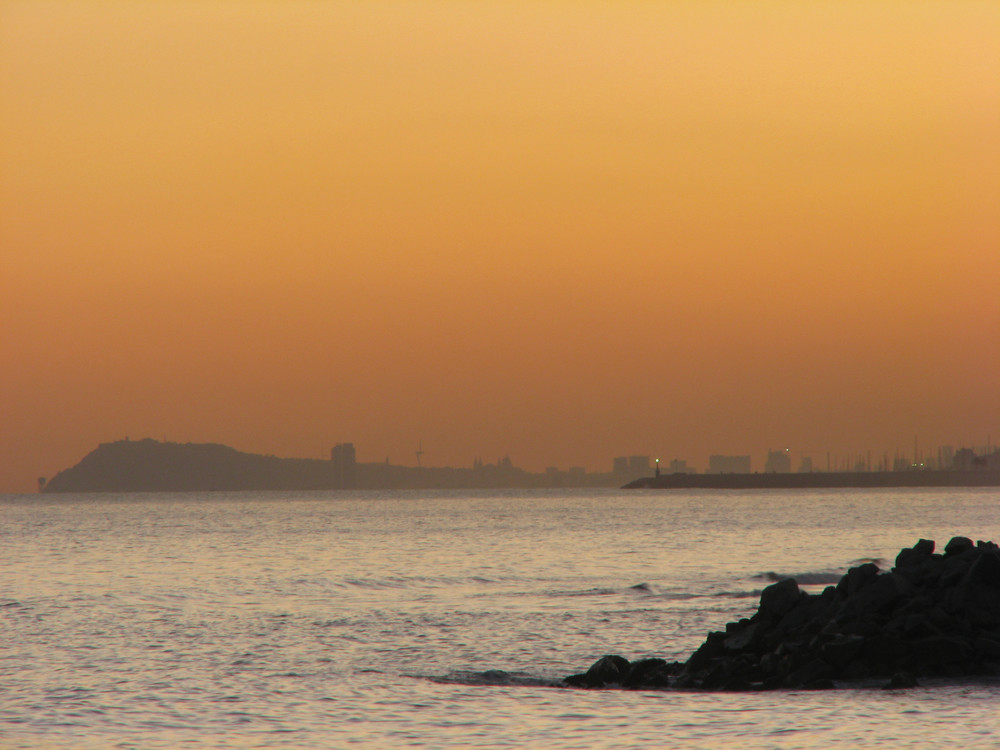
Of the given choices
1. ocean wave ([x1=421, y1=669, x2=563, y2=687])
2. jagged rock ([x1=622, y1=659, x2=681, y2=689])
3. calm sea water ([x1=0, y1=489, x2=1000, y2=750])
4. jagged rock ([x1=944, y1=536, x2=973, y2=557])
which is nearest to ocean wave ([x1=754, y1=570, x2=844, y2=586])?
calm sea water ([x1=0, y1=489, x2=1000, y2=750])

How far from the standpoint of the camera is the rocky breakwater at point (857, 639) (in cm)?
2578

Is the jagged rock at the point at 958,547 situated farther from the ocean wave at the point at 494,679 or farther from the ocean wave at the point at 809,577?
the ocean wave at the point at 809,577

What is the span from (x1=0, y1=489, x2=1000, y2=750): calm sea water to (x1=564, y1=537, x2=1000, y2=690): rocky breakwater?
4.25 feet

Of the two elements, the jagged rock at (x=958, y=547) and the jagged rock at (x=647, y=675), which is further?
the jagged rock at (x=958, y=547)

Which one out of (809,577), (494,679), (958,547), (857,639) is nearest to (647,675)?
(494,679)

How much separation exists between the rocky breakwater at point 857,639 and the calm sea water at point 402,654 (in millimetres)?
1295

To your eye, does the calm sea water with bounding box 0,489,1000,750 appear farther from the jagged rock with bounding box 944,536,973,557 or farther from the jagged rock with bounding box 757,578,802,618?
the jagged rock with bounding box 944,536,973,557

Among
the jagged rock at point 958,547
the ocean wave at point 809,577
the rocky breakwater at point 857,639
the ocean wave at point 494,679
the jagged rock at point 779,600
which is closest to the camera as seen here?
the rocky breakwater at point 857,639

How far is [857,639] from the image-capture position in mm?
26188

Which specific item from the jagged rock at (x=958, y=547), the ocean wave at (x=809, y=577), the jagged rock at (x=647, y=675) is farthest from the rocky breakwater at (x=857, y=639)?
the ocean wave at (x=809, y=577)

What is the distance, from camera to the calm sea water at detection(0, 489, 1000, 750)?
2083 cm

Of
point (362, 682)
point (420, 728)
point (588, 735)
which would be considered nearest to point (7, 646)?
point (362, 682)

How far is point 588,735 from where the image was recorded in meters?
20.4

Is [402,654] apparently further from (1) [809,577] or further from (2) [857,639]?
(1) [809,577]
